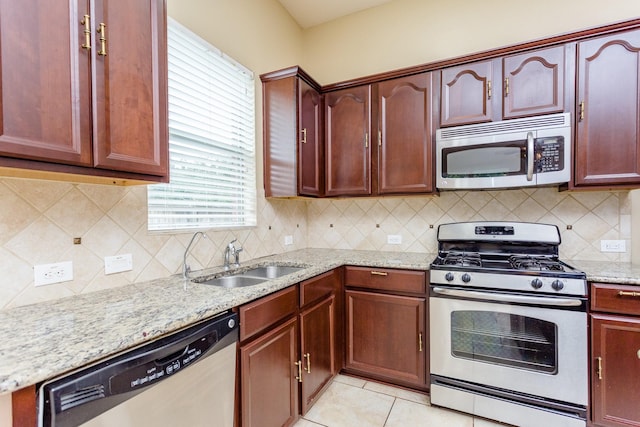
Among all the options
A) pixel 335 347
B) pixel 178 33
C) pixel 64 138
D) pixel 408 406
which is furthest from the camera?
pixel 335 347

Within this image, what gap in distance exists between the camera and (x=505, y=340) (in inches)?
71.6

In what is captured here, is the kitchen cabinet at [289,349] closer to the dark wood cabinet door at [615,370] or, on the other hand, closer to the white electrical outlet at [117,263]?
the white electrical outlet at [117,263]

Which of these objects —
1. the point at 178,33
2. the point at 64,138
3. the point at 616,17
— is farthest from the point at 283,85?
the point at 616,17

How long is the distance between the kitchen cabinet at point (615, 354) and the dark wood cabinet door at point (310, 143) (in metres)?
1.93

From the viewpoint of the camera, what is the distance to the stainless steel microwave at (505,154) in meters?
1.89

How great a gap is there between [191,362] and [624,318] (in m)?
2.15

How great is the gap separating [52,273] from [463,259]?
2.32m

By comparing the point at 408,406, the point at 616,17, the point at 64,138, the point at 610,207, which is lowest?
the point at 408,406

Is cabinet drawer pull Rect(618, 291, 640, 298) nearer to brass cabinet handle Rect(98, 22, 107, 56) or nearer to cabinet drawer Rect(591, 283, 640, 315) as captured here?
cabinet drawer Rect(591, 283, 640, 315)

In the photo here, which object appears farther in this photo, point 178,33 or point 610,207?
point 610,207

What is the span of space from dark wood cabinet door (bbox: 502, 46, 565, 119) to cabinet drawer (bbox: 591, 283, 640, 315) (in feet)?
3.61

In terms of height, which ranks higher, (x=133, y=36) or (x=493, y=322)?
(x=133, y=36)

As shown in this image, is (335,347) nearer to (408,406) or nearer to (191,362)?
(408,406)

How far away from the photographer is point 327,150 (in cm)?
262
